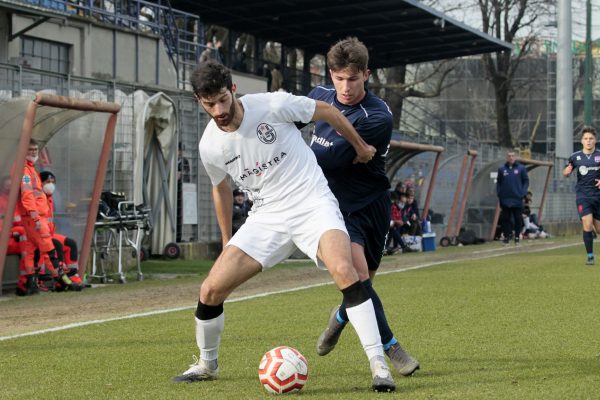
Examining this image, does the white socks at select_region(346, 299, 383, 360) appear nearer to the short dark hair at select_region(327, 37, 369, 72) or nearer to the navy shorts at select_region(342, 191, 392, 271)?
the navy shorts at select_region(342, 191, 392, 271)

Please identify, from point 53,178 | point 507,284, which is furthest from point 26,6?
point 507,284

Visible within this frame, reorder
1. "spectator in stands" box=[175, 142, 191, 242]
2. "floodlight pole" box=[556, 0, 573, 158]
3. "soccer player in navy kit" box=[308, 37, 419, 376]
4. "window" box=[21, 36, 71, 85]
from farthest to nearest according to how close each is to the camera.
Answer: "floodlight pole" box=[556, 0, 573, 158] < "window" box=[21, 36, 71, 85] < "spectator in stands" box=[175, 142, 191, 242] < "soccer player in navy kit" box=[308, 37, 419, 376]

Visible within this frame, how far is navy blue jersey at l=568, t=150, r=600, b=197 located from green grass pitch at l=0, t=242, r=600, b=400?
5.08 m

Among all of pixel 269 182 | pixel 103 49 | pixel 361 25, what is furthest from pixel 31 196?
pixel 361 25

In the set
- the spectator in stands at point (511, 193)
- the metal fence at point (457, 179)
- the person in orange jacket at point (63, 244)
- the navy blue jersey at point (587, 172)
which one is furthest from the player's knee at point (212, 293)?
the spectator in stands at point (511, 193)

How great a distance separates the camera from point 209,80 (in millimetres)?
6215

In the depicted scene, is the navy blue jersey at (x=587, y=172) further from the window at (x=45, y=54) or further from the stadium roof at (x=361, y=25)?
the stadium roof at (x=361, y=25)

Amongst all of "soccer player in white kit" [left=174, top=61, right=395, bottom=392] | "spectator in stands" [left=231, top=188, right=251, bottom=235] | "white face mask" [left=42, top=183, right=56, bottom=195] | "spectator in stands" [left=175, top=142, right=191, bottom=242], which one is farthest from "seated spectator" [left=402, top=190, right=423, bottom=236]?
"soccer player in white kit" [left=174, top=61, right=395, bottom=392]

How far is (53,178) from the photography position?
1418cm

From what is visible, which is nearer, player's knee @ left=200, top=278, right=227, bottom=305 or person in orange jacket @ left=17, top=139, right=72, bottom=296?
player's knee @ left=200, top=278, right=227, bottom=305

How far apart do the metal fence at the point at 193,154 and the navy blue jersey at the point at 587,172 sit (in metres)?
6.90

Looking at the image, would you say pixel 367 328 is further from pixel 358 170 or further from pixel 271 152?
pixel 358 170

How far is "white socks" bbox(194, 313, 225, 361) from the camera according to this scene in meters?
6.68

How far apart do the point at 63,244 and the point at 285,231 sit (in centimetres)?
844
